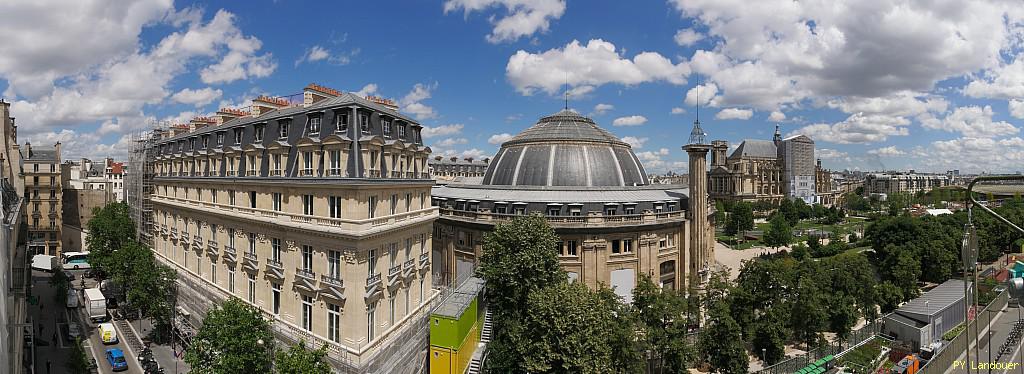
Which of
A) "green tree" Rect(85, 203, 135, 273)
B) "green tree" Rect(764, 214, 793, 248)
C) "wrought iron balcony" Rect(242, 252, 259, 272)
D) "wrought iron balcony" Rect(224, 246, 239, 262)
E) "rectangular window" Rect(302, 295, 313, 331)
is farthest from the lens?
"green tree" Rect(764, 214, 793, 248)

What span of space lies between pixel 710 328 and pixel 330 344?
999 inches

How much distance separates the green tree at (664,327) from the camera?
3325 centimetres

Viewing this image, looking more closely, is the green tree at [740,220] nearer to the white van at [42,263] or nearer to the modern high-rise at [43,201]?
the white van at [42,263]

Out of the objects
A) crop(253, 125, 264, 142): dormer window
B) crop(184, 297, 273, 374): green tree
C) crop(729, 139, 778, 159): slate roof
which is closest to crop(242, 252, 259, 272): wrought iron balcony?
crop(184, 297, 273, 374): green tree

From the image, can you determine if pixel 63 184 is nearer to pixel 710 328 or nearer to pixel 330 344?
pixel 330 344

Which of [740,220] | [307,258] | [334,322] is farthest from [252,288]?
[740,220]

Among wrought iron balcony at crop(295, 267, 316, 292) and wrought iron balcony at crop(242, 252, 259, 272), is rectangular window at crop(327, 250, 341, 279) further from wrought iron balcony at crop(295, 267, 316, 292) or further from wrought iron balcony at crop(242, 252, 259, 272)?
wrought iron balcony at crop(242, 252, 259, 272)

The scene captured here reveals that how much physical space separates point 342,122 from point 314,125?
9.68ft

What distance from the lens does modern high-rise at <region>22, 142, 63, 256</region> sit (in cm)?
7631

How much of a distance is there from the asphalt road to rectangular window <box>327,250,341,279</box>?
22.2 meters

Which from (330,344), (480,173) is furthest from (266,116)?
(480,173)

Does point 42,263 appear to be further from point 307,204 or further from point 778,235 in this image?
point 778,235

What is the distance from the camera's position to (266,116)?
129ft

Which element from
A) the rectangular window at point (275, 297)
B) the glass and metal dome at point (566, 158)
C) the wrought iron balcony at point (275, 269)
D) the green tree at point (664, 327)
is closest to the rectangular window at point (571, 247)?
the glass and metal dome at point (566, 158)
